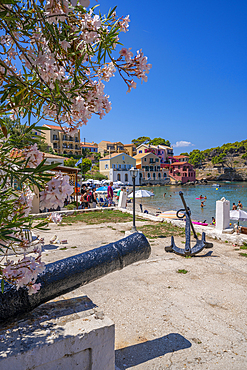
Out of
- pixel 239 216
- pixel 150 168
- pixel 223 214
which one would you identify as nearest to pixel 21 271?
pixel 223 214

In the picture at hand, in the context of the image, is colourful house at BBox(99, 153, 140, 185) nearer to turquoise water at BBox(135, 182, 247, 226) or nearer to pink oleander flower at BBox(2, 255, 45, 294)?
turquoise water at BBox(135, 182, 247, 226)

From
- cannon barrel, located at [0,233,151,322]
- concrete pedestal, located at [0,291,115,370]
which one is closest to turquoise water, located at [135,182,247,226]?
cannon barrel, located at [0,233,151,322]

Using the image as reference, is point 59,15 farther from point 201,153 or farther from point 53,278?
point 201,153

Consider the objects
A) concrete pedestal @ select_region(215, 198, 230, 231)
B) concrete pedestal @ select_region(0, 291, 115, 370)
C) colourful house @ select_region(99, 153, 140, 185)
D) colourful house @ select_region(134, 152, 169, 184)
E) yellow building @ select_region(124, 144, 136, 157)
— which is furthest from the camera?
yellow building @ select_region(124, 144, 136, 157)

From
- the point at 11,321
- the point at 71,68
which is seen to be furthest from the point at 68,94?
the point at 11,321

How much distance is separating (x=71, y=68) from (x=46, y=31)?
0.35 m

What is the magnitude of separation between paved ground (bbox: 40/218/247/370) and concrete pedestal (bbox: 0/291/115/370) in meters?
0.61

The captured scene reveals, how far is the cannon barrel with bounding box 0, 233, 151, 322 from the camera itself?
6.74 ft

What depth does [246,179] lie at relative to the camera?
97625mm

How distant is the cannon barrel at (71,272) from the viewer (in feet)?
6.74

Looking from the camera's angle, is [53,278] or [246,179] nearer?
[53,278]

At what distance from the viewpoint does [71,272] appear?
2383mm

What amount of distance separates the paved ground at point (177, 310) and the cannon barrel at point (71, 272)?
0.45m

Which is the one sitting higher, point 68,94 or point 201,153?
point 201,153
